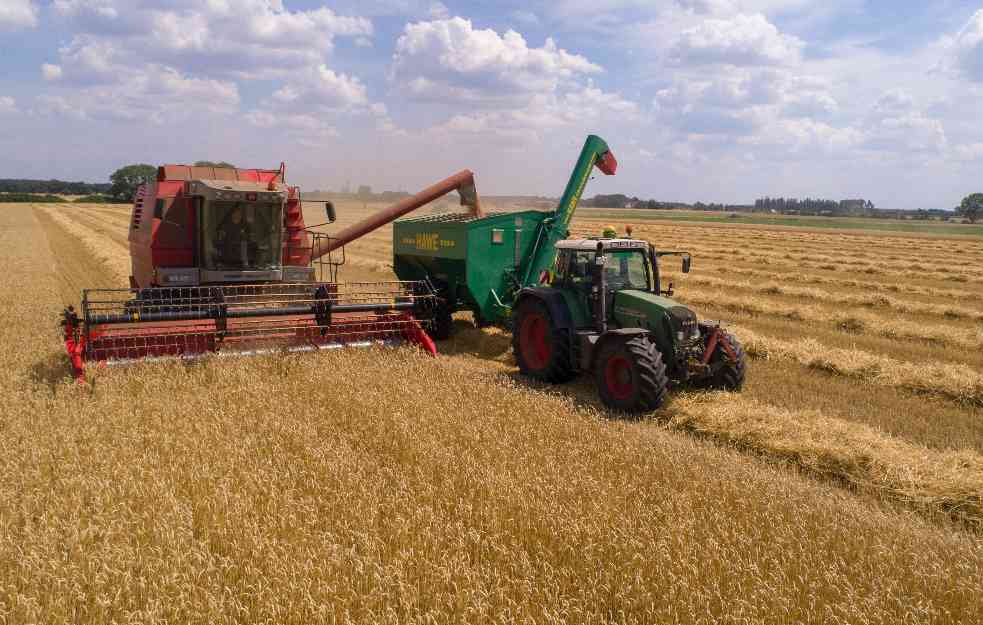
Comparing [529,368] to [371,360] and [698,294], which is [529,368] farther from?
[698,294]

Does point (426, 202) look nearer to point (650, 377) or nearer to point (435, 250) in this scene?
point (435, 250)

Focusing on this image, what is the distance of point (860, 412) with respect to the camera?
6812 millimetres

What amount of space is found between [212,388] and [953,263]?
21.9 m

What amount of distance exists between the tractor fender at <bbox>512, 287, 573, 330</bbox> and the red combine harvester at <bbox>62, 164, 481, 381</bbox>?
152 centimetres

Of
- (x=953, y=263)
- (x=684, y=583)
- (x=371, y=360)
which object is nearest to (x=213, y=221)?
(x=371, y=360)

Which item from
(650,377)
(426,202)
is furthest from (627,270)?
(426,202)

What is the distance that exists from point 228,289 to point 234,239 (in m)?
0.68

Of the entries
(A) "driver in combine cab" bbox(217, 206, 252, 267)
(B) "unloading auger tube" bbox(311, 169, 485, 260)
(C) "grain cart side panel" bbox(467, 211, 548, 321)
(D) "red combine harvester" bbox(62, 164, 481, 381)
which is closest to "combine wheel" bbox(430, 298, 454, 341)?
(D) "red combine harvester" bbox(62, 164, 481, 381)

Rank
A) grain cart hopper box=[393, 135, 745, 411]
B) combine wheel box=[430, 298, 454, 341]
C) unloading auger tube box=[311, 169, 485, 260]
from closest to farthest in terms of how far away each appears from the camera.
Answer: grain cart hopper box=[393, 135, 745, 411] < combine wheel box=[430, 298, 454, 341] < unloading auger tube box=[311, 169, 485, 260]

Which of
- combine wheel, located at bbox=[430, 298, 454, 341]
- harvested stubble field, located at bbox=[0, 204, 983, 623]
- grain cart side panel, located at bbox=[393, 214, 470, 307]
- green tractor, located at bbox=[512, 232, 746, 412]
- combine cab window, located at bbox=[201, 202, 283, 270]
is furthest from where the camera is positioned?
combine wheel, located at bbox=[430, 298, 454, 341]

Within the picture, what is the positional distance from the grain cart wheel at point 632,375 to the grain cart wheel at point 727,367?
0.59 m

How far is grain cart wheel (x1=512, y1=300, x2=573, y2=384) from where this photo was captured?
7449 millimetres

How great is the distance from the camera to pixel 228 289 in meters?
9.15

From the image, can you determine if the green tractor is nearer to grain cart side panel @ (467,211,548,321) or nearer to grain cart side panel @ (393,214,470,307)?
grain cart side panel @ (467,211,548,321)
